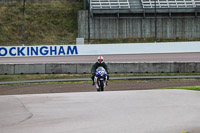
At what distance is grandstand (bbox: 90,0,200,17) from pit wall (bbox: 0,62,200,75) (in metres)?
24.5

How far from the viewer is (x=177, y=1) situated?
5541cm

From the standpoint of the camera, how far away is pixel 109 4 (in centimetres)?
5450

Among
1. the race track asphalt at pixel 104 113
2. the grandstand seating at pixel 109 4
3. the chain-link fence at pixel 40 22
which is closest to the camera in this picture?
the race track asphalt at pixel 104 113

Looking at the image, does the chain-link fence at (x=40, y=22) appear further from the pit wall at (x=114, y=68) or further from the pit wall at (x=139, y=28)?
the pit wall at (x=114, y=68)

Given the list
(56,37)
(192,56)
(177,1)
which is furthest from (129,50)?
(177,1)

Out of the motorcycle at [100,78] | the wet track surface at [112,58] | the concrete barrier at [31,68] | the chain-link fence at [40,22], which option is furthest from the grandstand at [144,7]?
the motorcycle at [100,78]

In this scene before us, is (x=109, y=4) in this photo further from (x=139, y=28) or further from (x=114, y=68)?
(x=114, y=68)

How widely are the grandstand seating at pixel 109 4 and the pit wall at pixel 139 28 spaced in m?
1.68

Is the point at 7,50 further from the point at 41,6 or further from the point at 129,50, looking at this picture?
the point at 41,6

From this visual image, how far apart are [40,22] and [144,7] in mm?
14576

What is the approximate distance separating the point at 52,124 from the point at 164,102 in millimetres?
3407

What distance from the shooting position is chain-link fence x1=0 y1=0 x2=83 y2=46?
50438mm

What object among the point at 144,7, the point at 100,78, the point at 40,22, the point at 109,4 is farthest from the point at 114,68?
the point at 40,22

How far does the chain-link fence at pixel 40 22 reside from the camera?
50.4 meters
